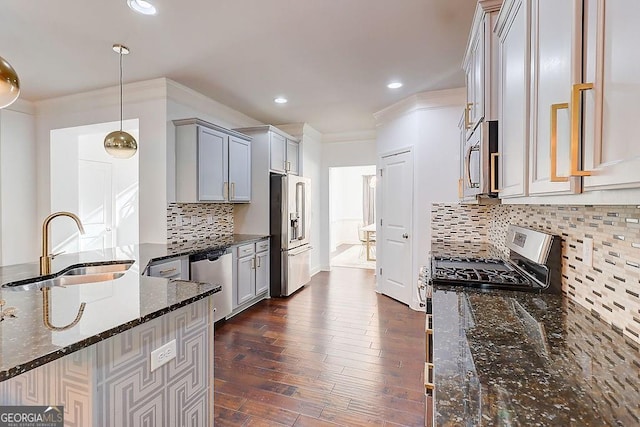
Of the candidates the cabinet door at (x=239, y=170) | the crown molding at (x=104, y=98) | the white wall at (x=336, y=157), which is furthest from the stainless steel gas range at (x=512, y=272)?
the white wall at (x=336, y=157)

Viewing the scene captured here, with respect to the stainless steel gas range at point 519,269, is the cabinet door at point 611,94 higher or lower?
higher

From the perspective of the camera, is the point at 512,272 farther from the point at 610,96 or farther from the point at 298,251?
the point at 298,251

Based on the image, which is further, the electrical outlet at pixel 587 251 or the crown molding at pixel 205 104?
the crown molding at pixel 205 104

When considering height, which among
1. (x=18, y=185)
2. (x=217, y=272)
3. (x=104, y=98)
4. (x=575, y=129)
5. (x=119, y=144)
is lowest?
(x=217, y=272)

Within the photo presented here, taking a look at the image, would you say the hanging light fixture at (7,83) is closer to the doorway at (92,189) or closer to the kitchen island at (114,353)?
the kitchen island at (114,353)

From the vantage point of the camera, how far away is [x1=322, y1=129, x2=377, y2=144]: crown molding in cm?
573

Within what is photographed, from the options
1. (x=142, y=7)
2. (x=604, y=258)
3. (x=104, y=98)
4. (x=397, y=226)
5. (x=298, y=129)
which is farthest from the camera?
(x=298, y=129)

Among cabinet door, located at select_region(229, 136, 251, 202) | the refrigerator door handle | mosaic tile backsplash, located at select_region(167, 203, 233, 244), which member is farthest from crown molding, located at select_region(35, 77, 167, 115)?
the refrigerator door handle

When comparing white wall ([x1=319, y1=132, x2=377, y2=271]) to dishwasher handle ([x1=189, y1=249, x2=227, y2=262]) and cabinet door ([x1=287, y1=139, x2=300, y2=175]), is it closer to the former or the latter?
cabinet door ([x1=287, y1=139, x2=300, y2=175])

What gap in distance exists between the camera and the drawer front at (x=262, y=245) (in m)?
4.26

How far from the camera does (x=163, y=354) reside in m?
1.26

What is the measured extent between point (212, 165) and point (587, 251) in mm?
3384

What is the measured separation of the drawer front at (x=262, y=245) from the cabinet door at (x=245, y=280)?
0.58 feet

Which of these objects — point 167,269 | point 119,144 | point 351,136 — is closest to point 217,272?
point 167,269
